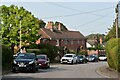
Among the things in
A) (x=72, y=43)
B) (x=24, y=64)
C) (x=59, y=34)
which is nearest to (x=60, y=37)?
(x=59, y=34)

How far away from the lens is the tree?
5241 cm

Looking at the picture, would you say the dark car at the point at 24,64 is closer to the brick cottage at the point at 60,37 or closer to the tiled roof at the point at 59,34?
the brick cottage at the point at 60,37

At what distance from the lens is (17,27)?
52688 millimetres

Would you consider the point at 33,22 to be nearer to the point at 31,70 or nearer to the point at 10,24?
the point at 10,24

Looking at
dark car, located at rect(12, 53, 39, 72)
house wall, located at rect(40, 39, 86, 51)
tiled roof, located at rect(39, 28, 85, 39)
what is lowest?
dark car, located at rect(12, 53, 39, 72)

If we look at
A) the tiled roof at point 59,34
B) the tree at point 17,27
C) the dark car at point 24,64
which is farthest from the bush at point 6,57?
the tiled roof at point 59,34

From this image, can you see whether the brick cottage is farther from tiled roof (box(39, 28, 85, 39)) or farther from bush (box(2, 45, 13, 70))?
bush (box(2, 45, 13, 70))

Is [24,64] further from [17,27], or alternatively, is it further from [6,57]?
[17,27]

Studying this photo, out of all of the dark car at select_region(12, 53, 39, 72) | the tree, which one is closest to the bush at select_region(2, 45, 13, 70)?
the dark car at select_region(12, 53, 39, 72)

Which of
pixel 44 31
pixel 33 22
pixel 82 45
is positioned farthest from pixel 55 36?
pixel 33 22

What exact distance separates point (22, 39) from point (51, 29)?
3117cm

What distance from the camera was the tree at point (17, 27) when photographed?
172 feet

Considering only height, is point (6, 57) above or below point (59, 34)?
below

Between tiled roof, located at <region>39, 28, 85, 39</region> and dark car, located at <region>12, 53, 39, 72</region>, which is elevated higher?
tiled roof, located at <region>39, 28, 85, 39</region>
